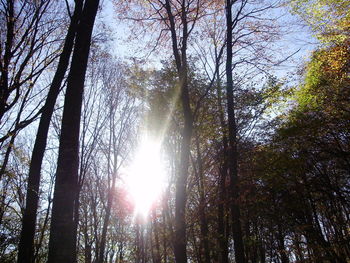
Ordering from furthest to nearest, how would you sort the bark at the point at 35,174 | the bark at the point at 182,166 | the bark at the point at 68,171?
the bark at the point at 182,166
the bark at the point at 35,174
the bark at the point at 68,171

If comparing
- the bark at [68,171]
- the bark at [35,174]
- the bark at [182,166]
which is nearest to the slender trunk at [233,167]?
the bark at [182,166]

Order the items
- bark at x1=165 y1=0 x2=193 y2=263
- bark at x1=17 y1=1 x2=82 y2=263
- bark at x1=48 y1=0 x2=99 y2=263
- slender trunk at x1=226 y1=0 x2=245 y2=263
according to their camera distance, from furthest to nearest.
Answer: slender trunk at x1=226 y1=0 x2=245 y2=263
bark at x1=165 y1=0 x2=193 y2=263
bark at x1=17 y1=1 x2=82 y2=263
bark at x1=48 y1=0 x2=99 y2=263

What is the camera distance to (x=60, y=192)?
3.75 metres

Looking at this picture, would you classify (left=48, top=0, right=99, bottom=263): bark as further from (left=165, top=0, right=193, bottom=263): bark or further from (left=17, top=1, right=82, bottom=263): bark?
(left=165, top=0, right=193, bottom=263): bark

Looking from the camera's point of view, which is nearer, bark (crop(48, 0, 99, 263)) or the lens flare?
bark (crop(48, 0, 99, 263))

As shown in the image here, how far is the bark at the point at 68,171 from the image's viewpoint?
11.4ft

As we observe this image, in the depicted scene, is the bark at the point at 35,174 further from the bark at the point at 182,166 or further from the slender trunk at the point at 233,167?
the slender trunk at the point at 233,167

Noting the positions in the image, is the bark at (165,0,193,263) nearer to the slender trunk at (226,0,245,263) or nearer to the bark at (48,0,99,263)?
the slender trunk at (226,0,245,263)

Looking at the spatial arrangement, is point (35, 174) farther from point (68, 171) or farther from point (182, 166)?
point (182, 166)

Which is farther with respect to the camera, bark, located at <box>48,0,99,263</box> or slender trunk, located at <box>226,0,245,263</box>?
slender trunk, located at <box>226,0,245,263</box>

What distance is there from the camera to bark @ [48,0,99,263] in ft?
11.4

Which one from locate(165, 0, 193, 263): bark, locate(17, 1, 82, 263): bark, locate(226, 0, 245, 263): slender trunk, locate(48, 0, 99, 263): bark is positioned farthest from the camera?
locate(226, 0, 245, 263): slender trunk

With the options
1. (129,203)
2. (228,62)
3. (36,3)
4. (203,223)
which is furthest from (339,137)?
(129,203)

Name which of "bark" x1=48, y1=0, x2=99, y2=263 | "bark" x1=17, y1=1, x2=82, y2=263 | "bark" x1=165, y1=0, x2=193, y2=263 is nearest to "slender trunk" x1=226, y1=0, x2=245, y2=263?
"bark" x1=165, y1=0, x2=193, y2=263
